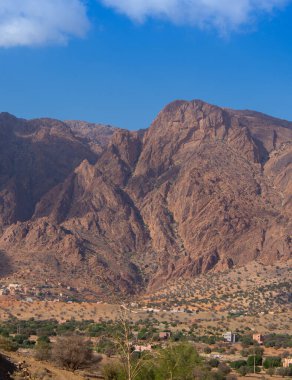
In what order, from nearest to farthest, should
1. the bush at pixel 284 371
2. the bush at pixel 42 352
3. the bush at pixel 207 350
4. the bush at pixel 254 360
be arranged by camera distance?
the bush at pixel 42 352 < the bush at pixel 284 371 < the bush at pixel 254 360 < the bush at pixel 207 350

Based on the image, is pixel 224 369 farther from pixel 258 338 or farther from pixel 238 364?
pixel 258 338

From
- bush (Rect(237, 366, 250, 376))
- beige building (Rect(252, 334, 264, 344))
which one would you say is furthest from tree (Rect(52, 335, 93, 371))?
beige building (Rect(252, 334, 264, 344))

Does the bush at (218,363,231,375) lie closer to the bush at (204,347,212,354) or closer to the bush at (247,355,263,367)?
the bush at (247,355,263,367)

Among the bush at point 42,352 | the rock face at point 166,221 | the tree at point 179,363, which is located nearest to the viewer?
the tree at point 179,363

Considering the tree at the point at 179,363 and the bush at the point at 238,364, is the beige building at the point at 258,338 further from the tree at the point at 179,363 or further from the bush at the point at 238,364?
the tree at the point at 179,363

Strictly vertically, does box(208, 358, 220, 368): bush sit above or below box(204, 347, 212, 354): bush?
below

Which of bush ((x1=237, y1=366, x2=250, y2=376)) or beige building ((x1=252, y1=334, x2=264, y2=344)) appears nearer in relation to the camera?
bush ((x1=237, y1=366, x2=250, y2=376))

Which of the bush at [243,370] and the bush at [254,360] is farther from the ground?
the bush at [254,360]

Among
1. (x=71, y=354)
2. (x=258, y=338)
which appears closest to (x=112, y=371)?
(x=71, y=354)

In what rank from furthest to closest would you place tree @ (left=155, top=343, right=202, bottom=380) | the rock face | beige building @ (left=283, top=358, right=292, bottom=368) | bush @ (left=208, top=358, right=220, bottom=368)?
the rock face → beige building @ (left=283, top=358, right=292, bottom=368) → bush @ (left=208, top=358, right=220, bottom=368) → tree @ (left=155, top=343, right=202, bottom=380)

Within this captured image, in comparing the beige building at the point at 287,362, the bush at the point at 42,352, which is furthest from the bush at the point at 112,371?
the beige building at the point at 287,362
